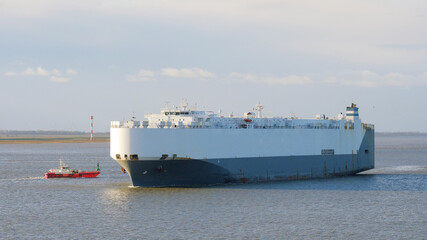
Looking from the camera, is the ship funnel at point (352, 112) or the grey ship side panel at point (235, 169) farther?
the ship funnel at point (352, 112)

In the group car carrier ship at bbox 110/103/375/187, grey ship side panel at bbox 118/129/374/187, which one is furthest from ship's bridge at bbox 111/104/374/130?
grey ship side panel at bbox 118/129/374/187

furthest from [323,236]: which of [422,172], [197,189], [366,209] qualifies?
[422,172]

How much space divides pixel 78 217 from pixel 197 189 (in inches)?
511

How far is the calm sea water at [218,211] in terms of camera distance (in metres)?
34.8

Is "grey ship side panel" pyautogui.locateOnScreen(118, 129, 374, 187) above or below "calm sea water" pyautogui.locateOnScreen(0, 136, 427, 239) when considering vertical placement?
above

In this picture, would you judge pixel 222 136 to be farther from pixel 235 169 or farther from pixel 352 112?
pixel 352 112

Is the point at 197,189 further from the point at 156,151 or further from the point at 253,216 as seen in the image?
the point at 253,216

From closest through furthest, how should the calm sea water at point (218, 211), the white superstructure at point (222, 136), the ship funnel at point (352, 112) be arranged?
the calm sea water at point (218, 211) → the white superstructure at point (222, 136) → the ship funnel at point (352, 112)

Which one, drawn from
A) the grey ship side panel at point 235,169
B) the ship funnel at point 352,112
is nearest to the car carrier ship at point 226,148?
the grey ship side panel at point 235,169

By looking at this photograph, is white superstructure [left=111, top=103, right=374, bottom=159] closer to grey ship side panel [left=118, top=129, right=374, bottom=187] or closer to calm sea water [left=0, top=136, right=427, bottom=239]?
grey ship side panel [left=118, top=129, right=374, bottom=187]

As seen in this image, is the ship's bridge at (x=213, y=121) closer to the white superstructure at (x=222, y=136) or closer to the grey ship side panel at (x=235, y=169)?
the white superstructure at (x=222, y=136)

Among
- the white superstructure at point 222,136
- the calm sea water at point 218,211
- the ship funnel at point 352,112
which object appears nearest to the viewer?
the calm sea water at point 218,211

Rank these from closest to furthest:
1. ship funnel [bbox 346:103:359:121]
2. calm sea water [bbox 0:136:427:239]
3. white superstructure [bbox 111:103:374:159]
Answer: calm sea water [bbox 0:136:427:239], white superstructure [bbox 111:103:374:159], ship funnel [bbox 346:103:359:121]

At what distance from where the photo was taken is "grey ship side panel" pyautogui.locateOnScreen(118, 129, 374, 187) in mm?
50562
